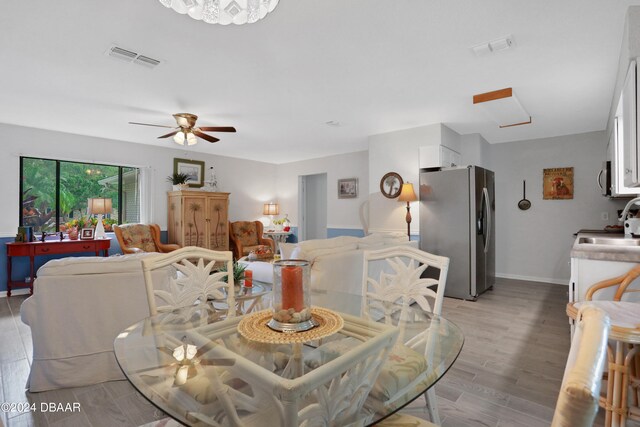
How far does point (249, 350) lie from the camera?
1172mm

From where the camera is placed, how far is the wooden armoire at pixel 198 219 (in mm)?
5891

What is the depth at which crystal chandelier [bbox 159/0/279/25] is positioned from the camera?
57.7 inches

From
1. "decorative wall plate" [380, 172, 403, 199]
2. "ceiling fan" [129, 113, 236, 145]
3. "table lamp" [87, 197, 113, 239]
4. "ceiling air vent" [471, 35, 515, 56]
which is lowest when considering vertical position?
"table lamp" [87, 197, 113, 239]

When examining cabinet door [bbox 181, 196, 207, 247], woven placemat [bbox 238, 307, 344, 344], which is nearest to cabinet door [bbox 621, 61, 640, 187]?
woven placemat [bbox 238, 307, 344, 344]

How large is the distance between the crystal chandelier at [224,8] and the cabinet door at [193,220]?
4.80 metres

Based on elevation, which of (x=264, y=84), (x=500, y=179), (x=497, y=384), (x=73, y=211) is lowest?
(x=497, y=384)

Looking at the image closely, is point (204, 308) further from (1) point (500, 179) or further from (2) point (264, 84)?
(1) point (500, 179)

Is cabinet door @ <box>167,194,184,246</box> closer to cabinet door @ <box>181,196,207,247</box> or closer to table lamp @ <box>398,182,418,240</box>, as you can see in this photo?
cabinet door @ <box>181,196,207,247</box>

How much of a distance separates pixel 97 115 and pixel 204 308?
3.84 metres

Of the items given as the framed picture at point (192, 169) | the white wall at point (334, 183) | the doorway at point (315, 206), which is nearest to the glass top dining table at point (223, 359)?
the white wall at point (334, 183)

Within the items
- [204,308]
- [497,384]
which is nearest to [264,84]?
[204,308]

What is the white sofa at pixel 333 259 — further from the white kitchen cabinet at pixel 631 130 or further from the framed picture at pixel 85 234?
the framed picture at pixel 85 234

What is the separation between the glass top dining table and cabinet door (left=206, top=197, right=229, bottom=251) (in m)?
4.71

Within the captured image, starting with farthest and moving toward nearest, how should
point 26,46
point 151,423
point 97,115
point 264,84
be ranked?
point 97,115 → point 264,84 → point 26,46 → point 151,423
